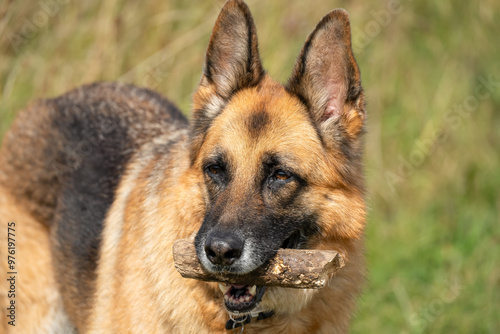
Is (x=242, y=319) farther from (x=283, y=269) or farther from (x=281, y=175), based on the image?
(x=281, y=175)

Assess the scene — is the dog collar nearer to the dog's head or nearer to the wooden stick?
the dog's head

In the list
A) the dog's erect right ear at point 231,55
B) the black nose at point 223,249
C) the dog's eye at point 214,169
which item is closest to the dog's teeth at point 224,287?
the black nose at point 223,249

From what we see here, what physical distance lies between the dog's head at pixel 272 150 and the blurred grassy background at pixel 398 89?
8.70 ft

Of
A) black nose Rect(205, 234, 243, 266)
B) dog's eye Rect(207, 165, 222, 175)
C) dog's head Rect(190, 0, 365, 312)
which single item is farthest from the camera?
dog's eye Rect(207, 165, 222, 175)

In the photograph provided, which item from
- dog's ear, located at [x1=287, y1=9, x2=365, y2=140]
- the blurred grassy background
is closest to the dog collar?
dog's ear, located at [x1=287, y1=9, x2=365, y2=140]

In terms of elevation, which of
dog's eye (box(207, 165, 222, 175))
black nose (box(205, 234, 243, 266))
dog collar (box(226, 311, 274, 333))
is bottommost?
dog collar (box(226, 311, 274, 333))

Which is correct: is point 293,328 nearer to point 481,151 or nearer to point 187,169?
point 187,169

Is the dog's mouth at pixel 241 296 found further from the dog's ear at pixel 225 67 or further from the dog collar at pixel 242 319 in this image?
the dog's ear at pixel 225 67

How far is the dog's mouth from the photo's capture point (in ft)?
10.3

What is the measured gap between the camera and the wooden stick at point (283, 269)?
116 inches

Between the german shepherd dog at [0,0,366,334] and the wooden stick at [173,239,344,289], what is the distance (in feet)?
0.24

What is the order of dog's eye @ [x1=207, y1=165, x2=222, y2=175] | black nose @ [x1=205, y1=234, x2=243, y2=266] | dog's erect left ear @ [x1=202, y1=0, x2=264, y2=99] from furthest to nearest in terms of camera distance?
dog's erect left ear @ [x1=202, y1=0, x2=264, y2=99]
dog's eye @ [x1=207, y1=165, x2=222, y2=175]
black nose @ [x1=205, y1=234, x2=243, y2=266]

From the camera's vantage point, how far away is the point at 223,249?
9.54 ft

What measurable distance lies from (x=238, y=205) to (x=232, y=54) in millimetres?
1004
